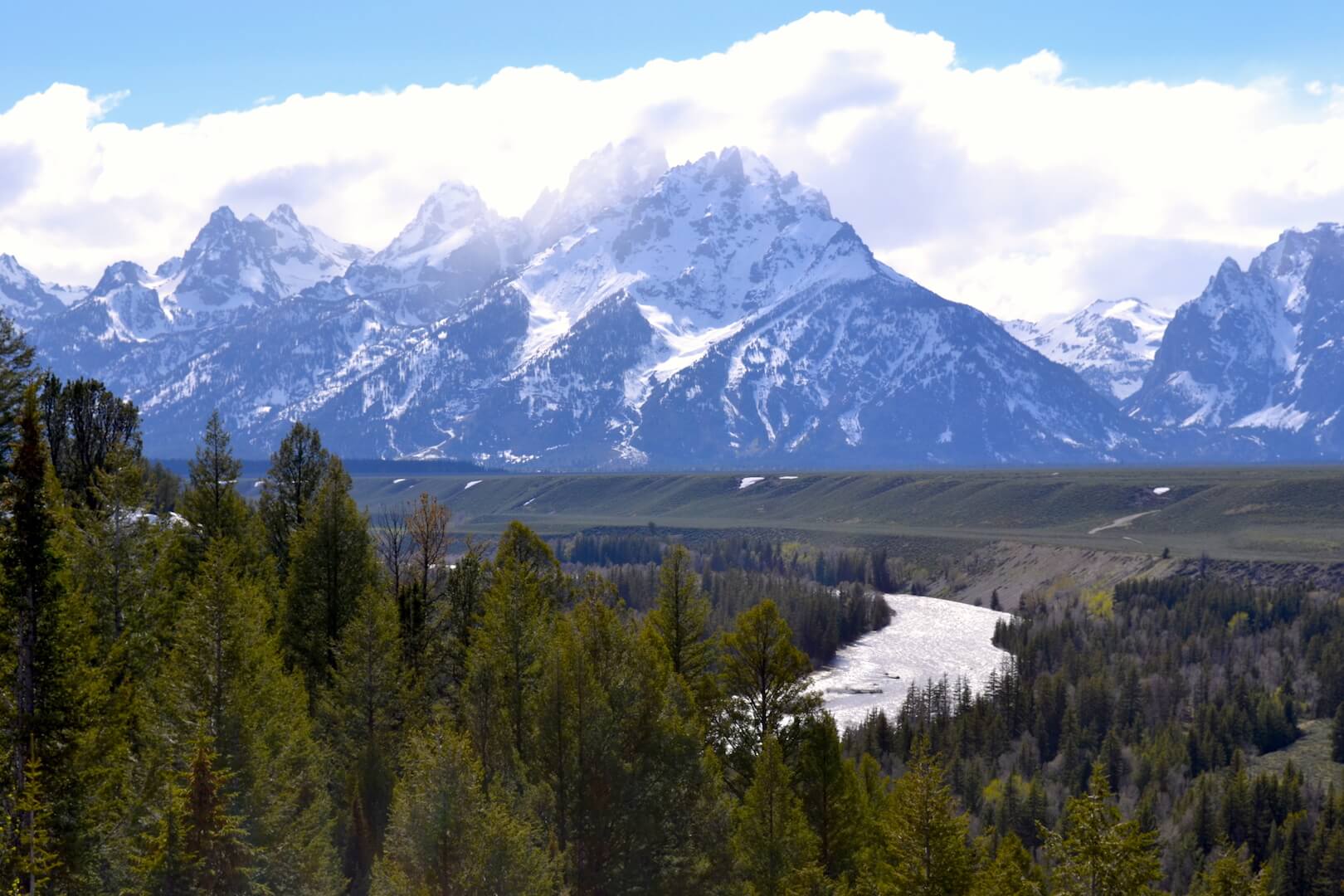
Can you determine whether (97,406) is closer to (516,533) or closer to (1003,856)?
(516,533)

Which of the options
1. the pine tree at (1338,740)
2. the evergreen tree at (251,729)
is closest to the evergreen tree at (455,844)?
the evergreen tree at (251,729)

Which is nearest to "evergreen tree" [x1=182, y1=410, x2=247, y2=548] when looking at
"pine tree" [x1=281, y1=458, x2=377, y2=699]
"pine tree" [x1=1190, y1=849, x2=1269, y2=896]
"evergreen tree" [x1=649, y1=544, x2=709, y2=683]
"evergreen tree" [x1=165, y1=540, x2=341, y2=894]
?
"pine tree" [x1=281, y1=458, x2=377, y2=699]

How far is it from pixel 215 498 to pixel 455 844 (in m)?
35.4

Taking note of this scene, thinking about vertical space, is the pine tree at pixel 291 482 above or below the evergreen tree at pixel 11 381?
below

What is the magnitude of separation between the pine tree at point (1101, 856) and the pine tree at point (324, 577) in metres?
32.7

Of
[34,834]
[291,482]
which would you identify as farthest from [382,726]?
[291,482]

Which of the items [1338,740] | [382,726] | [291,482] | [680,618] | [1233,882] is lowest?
[1338,740]

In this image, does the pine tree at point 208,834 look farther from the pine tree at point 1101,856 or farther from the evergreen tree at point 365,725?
the pine tree at point 1101,856

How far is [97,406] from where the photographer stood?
233 feet

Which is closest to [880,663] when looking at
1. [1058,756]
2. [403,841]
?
[1058,756]

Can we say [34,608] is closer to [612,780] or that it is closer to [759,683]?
[612,780]

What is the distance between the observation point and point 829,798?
150ft

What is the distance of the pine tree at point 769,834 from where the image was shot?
132 feet

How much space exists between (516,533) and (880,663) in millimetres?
134689
